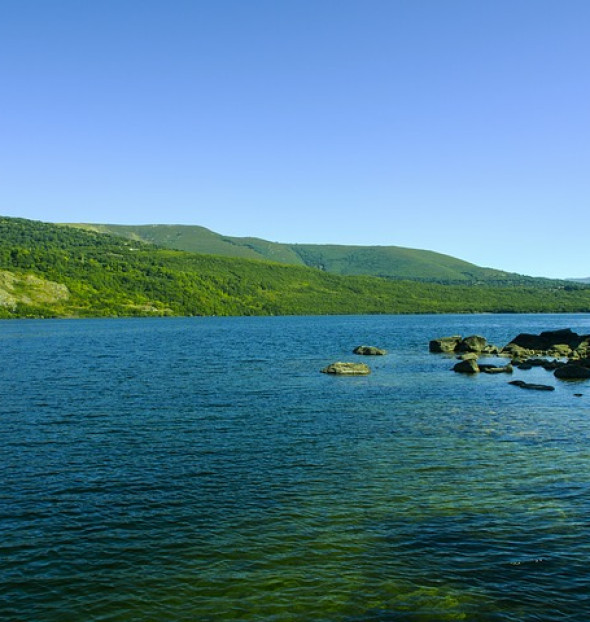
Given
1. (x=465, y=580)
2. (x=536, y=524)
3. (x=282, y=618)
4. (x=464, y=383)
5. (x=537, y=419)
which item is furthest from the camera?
(x=464, y=383)

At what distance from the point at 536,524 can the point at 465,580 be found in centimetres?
564

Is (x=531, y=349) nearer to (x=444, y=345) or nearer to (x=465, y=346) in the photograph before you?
(x=465, y=346)

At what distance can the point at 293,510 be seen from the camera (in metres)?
21.8

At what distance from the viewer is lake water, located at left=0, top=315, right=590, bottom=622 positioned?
15445mm

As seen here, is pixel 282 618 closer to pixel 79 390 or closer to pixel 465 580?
pixel 465 580

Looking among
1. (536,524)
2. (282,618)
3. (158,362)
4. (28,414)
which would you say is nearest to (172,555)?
(282,618)

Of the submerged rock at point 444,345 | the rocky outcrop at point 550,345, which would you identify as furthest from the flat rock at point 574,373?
the submerged rock at point 444,345

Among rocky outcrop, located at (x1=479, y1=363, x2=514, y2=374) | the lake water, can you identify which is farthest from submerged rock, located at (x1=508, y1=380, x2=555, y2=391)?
rocky outcrop, located at (x1=479, y1=363, x2=514, y2=374)

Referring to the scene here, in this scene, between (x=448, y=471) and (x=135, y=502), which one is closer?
(x=135, y=502)

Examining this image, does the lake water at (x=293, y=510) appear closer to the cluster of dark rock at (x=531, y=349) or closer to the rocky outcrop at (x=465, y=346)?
the cluster of dark rock at (x=531, y=349)

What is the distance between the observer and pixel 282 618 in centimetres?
1441

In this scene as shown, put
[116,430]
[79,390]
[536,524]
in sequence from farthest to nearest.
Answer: [79,390] < [116,430] < [536,524]

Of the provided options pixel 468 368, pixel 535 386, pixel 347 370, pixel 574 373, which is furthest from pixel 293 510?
pixel 468 368

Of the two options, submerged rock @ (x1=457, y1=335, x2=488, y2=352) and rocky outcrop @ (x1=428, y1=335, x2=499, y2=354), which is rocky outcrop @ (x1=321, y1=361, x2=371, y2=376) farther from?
submerged rock @ (x1=457, y1=335, x2=488, y2=352)
